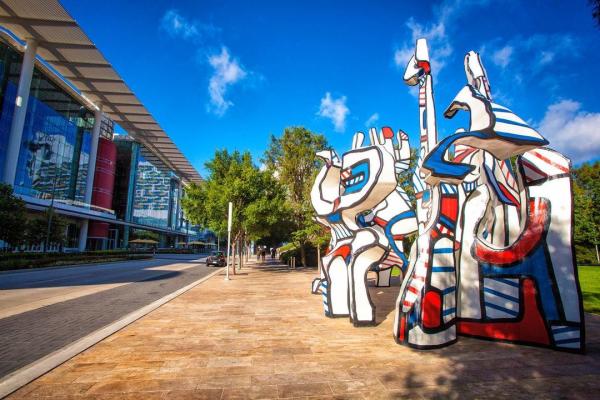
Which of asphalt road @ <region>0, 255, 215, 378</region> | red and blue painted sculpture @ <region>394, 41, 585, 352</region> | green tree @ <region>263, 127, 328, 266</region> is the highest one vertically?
green tree @ <region>263, 127, 328, 266</region>

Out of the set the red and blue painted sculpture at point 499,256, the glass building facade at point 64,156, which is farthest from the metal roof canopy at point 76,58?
the red and blue painted sculpture at point 499,256

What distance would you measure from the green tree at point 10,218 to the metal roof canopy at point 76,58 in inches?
799

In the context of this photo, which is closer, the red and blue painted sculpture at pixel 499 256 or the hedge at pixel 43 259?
the red and blue painted sculpture at pixel 499 256

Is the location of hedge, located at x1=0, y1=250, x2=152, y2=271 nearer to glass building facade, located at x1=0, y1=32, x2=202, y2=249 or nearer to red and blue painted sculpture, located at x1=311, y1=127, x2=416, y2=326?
glass building facade, located at x1=0, y1=32, x2=202, y2=249

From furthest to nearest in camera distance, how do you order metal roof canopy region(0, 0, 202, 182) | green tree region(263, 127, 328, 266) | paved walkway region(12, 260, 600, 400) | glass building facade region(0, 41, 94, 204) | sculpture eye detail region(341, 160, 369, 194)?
1. glass building facade region(0, 41, 94, 204)
2. metal roof canopy region(0, 0, 202, 182)
3. green tree region(263, 127, 328, 266)
4. sculpture eye detail region(341, 160, 369, 194)
5. paved walkway region(12, 260, 600, 400)

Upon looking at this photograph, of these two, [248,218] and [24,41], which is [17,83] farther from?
[248,218]

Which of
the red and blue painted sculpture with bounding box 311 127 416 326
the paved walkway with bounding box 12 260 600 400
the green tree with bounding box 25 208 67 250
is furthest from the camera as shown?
the green tree with bounding box 25 208 67 250

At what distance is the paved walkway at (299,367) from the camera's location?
4043 mm

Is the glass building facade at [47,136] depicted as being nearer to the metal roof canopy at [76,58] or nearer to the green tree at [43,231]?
the metal roof canopy at [76,58]

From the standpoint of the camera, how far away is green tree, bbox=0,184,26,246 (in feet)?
68.9

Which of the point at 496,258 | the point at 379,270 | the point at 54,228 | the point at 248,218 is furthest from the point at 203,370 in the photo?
the point at 54,228

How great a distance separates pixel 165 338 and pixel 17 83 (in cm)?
4508

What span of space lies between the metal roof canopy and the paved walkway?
38.9 m

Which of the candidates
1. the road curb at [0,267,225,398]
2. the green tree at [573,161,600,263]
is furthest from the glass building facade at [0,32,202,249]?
the green tree at [573,161,600,263]
